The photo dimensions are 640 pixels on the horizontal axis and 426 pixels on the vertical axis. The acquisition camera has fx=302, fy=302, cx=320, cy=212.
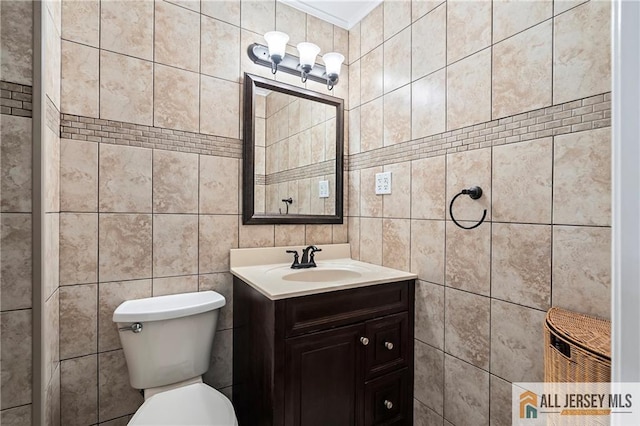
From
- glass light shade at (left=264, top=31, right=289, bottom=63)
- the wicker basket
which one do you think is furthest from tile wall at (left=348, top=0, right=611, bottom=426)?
glass light shade at (left=264, top=31, right=289, bottom=63)

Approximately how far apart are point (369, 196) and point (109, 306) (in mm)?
1476

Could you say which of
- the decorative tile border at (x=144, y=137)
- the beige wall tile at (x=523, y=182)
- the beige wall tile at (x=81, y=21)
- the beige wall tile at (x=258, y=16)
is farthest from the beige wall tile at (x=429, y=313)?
the beige wall tile at (x=81, y=21)

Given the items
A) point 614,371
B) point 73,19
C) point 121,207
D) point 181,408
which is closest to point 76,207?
point 121,207

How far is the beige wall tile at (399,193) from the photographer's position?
63.9 inches

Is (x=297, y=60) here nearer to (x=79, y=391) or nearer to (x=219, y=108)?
(x=219, y=108)

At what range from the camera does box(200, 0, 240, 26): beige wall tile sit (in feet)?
5.26

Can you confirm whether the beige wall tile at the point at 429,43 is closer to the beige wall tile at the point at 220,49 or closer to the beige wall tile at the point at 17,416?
the beige wall tile at the point at 220,49

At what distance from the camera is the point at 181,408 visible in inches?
46.1

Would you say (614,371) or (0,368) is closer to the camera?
(614,371)

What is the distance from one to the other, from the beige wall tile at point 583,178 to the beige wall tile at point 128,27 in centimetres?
181

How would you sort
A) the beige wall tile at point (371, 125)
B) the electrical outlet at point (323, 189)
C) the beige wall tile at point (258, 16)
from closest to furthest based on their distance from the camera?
1. the beige wall tile at point (258, 16)
2. the beige wall tile at point (371, 125)
3. the electrical outlet at point (323, 189)

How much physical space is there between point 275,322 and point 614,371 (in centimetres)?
98

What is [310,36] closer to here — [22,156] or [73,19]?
[73,19]
